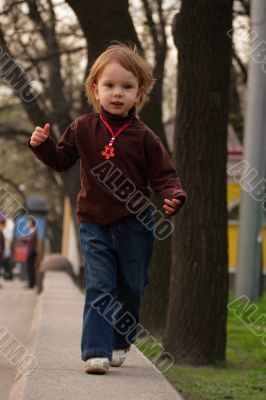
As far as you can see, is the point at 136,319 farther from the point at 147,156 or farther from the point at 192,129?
the point at 192,129

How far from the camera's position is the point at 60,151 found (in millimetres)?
5777

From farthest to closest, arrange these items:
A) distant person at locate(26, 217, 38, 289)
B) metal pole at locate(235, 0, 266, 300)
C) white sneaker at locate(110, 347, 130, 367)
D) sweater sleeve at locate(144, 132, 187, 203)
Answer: distant person at locate(26, 217, 38, 289), metal pole at locate(235, 0, 266, 300), white sneaker at locate(110, 347, 130, 367), sweater sleeve at locate(144, 132, 187, 203)

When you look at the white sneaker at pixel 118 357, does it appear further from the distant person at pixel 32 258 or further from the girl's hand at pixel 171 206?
the distant person at pixel 32 258

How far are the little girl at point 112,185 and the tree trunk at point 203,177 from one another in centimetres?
325

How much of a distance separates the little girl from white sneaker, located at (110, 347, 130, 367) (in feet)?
0.91

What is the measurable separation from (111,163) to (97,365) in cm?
100

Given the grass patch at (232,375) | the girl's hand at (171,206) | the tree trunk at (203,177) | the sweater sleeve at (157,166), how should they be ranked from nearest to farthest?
the girl's hand at (171,206)
the sweater sleeve at (157,166)
the grass patch at (232,375)
the tree trunk at (203,177)

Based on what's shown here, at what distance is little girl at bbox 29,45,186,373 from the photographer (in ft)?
18.4

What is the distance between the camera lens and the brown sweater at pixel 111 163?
5.63m

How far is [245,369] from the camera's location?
28.4 ft

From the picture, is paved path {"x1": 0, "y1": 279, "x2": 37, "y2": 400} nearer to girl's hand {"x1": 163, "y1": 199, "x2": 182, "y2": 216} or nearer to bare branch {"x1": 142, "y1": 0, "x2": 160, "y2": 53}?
girl's hand {"x1": 163, "y1": 199, "x2": 182, "y2": 216}

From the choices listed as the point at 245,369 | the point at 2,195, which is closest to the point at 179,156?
the point at 245,369

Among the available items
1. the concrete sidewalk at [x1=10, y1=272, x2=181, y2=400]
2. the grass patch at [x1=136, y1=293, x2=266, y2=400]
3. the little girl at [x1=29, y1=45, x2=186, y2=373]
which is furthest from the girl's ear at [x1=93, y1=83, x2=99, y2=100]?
the grass patch at [x1=136, y1=293, x2=266, y2=400]

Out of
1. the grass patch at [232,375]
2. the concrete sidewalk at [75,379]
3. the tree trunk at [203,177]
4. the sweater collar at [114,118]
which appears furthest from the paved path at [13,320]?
the sweater collar at [114,118]
